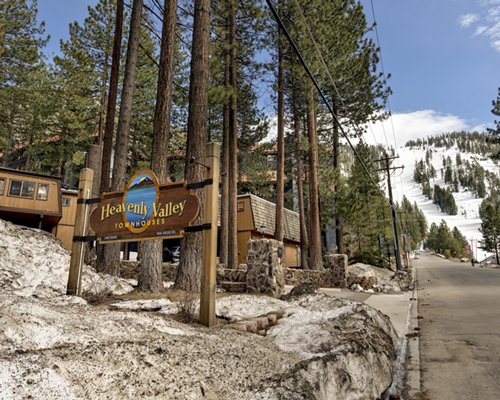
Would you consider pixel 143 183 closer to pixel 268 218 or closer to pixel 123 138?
pixel 123 138

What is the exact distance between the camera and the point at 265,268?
420 inches


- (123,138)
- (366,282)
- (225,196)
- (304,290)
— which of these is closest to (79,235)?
(304,290)

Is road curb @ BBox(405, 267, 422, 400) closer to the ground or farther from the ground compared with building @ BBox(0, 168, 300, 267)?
closer to the ground

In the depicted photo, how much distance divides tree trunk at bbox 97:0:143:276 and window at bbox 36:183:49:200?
46.4ft

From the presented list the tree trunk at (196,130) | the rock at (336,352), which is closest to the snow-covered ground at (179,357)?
the rock at (336,352)

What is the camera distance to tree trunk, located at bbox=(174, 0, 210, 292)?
7.81m

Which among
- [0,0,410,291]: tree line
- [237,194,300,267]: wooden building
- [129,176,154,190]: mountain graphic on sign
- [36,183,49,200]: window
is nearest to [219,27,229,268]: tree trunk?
[0,0,410,291]: tree line

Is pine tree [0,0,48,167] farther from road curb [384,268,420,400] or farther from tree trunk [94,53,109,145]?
road curb [384,268,420,400]

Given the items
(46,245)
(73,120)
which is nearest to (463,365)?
(46,245)

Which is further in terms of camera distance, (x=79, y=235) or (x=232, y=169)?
(x=232, y=169)

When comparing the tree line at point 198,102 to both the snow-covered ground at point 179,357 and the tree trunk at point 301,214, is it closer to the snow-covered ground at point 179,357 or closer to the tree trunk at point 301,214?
the tree trunk at point 301,214

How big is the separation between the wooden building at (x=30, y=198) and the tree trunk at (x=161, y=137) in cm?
1726

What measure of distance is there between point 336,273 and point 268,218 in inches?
414

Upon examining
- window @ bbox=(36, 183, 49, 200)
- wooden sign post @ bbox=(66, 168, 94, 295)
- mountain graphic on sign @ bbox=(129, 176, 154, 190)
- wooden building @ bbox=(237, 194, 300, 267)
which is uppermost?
window @ bbox=(36, 183, 49, 200)
